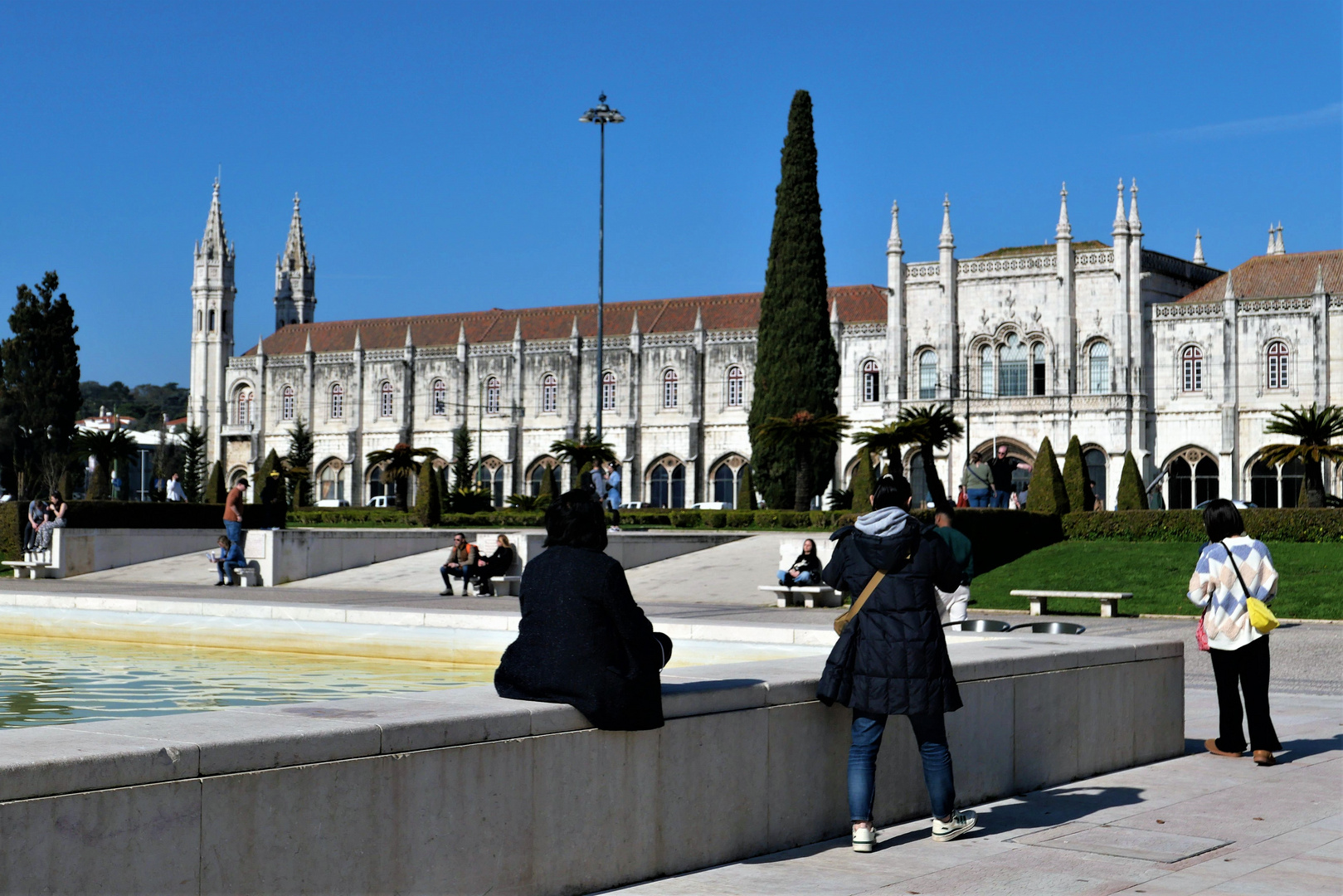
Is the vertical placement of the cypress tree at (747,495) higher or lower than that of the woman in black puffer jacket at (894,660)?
higher

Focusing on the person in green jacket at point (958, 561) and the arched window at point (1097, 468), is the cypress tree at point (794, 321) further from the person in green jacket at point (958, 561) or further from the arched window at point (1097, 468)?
the person in green jacket at point (958, 561)

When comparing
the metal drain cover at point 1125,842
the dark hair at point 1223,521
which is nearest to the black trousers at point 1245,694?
the dark hair at point 1223,521

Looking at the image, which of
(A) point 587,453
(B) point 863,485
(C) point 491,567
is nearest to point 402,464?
(A) point 587,453

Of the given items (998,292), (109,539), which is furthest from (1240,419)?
(109,539)

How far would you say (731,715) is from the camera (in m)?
5.84

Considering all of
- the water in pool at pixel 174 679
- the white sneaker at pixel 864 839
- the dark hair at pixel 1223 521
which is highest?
the dark hair at pixel 1223 521

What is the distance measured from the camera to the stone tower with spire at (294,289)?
86.9 m

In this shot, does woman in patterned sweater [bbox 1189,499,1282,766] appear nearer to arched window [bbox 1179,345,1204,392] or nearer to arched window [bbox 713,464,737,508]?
arched window [bbox 1179,345,1204,392]

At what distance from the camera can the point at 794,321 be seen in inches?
1821

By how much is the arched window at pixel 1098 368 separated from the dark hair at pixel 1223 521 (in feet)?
151

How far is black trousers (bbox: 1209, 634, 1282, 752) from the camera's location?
26.6 ft

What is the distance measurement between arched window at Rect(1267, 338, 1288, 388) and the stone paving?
4594cm

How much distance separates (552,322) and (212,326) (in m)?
20.6

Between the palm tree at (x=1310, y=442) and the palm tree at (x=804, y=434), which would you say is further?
the palm tree at (x=804, y=434)
